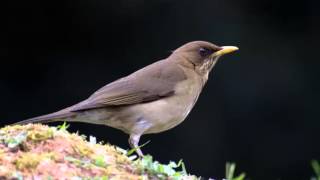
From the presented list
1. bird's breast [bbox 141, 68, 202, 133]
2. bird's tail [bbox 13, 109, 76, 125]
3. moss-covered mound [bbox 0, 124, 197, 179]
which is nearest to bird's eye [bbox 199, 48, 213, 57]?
bird's breast [bbox 141, 68, 202, 133]

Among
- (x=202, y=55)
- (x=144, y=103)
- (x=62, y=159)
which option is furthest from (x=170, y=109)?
(x=62, y=159)

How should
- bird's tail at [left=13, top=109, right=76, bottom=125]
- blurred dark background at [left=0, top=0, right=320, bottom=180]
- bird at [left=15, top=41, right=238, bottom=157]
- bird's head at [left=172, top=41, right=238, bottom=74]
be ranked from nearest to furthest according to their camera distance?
bird's tail at [left=13, top=109, right=76, bottom=125]
bird at [left=15, top=41, right=238, bottom=157]
bird's head at [left=172, top=41, right=238, bottom=74]
blurred dark background at [left=0, top=0, right=320, bottom=180]

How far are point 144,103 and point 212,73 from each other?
4.60 meters

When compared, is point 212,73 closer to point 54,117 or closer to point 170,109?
point 170,109

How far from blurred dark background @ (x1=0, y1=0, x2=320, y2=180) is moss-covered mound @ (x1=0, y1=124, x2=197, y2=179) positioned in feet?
20.5

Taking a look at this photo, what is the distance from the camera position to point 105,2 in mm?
12141

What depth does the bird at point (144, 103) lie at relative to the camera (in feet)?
24.2

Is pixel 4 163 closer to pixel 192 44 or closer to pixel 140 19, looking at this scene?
pixel 192 44

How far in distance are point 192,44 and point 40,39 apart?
420 cm

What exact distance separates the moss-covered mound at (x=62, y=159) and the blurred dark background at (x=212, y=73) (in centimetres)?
624

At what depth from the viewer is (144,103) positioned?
7.62 metres

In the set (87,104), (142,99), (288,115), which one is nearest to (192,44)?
(142,99)

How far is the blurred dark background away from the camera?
1180 centimetres

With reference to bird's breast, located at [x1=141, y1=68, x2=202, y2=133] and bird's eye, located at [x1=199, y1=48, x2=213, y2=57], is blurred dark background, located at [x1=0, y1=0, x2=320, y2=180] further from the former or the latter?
bird's breast, located at [x1=141, y1=68, x2=202, y2=133]
